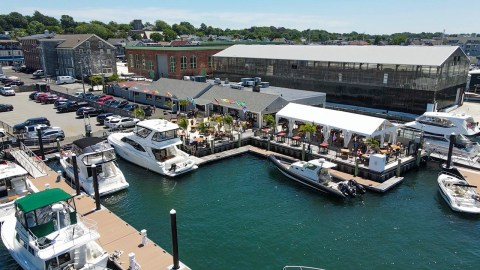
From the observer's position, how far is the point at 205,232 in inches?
835

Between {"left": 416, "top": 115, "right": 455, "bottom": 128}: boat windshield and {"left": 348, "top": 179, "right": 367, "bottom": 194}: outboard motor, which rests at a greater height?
{"left": 416, "top": 115, "right": 455, "bottom": 128}: boat windshield

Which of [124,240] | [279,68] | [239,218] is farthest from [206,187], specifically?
[279,68]

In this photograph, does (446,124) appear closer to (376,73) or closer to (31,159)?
(376,73)

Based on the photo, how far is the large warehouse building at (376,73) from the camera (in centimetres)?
4297

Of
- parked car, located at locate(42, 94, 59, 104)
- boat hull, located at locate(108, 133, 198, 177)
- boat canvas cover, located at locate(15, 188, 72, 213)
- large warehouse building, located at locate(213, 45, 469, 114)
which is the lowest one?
boat hull, located at locate(108, 133, 198, 177)

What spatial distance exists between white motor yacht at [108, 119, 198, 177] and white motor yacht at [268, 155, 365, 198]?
29.0 feet

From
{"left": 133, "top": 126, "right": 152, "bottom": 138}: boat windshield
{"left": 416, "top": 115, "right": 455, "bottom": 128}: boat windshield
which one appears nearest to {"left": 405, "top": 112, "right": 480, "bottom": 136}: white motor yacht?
{"left": 416, "top": 115, "right": 455, "bottom": 128}: boat windshield

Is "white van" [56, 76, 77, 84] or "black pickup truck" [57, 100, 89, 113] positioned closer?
"black pickup truck" [57, 100, 89, 113]

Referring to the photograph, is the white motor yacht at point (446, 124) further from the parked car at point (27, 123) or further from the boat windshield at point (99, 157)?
the parked car at point (27, 123)

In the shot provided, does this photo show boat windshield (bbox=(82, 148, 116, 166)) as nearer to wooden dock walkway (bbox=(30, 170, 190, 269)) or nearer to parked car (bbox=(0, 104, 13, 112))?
wooden dock walkway (bbox=(30, 170, 190, 269))

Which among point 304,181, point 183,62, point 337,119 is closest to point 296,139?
point 337,119

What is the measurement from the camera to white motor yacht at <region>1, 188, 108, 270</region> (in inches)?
623

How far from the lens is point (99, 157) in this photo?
27.0 meters

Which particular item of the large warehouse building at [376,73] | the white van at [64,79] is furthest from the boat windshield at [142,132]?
the white van at [64,79]
